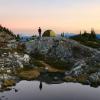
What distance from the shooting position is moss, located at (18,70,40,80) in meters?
67.6

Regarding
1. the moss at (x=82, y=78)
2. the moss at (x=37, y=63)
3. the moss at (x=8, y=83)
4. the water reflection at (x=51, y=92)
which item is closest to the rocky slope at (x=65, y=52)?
the moss at (x=82, y=78)

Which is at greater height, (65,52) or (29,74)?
(65,52)

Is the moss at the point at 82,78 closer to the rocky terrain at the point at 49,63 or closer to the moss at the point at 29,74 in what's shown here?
the rocky terrain at the point at 49,63

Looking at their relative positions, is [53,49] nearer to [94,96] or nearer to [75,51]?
[75,51]

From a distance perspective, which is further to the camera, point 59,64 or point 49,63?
point 49,63

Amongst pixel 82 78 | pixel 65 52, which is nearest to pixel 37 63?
pixel 65 52

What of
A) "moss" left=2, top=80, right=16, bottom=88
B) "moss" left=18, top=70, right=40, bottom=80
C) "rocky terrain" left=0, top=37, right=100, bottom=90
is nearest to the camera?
"moss" left=2, top=80, right=16, bottom=88

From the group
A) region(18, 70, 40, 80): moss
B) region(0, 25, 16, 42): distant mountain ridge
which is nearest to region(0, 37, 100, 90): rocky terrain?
region(18, 70, 40, 80): moss

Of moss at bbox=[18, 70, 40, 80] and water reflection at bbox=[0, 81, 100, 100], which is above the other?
moss at bbox=[18, 70, 40, 80]

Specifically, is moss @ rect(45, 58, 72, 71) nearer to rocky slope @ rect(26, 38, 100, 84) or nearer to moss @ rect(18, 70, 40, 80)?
rocky slope @ rect(26, 38, 100, 84)

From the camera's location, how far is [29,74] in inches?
2771

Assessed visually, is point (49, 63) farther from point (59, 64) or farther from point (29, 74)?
point (29, 74)

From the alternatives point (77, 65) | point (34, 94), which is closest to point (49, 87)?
point (34, 94)

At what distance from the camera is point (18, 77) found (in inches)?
2653
